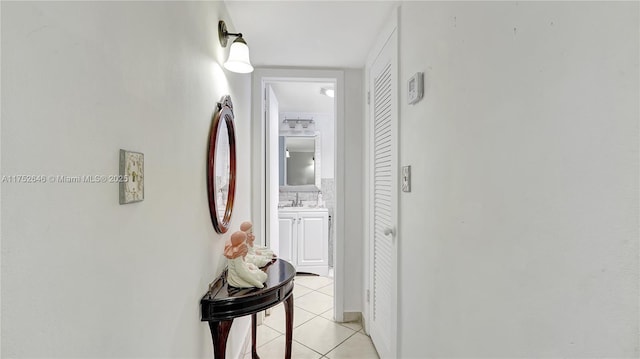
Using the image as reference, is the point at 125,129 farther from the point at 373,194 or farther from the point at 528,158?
the point at 373,194

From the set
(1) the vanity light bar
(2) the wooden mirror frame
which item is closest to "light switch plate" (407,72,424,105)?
(2) the wooden mirror frame

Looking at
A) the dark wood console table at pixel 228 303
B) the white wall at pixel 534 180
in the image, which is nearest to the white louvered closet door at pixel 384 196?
the white wall at pixel 534 180

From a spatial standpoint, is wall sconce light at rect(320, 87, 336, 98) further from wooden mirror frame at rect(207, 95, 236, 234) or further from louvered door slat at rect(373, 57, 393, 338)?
wooden mirror frame at rect(207, 95, 236, 234)

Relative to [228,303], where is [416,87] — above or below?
above

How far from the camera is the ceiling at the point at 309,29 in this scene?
63.7 inches

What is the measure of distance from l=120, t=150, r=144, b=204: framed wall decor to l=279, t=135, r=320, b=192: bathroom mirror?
11.6ft

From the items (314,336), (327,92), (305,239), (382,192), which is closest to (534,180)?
(382,192)

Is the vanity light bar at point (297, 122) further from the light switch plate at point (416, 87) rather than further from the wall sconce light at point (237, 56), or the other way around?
the light switch plate at point (416, 87)

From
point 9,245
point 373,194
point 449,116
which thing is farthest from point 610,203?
point 373,194

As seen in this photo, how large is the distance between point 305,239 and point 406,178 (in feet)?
8.40

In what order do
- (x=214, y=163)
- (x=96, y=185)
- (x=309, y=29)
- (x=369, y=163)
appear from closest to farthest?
(x=96, y=185), (x=214, y=163), (x=309, y=29), (x=369, y=163)

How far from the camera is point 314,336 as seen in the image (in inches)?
89.8

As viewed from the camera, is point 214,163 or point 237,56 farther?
point 237,56

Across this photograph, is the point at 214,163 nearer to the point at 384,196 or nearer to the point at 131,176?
the point at 131,176
